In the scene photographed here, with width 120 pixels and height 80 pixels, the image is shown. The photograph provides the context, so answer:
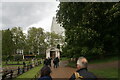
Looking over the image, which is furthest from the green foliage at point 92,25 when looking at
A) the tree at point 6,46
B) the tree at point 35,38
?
the tree at point 35,38

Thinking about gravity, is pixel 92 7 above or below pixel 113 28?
above

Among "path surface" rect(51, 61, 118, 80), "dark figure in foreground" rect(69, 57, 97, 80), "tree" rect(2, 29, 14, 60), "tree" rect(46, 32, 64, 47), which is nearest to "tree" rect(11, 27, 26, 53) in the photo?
"tree" rect(46, 32, 64, 47)

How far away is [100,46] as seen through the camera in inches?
709

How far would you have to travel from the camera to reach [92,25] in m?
16.8

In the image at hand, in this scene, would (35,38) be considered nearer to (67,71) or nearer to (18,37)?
(18,37)

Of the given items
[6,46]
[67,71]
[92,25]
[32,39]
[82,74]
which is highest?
[32,39]

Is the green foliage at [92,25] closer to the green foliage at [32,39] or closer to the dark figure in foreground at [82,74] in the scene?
the dark figure in foreground at [82,74]

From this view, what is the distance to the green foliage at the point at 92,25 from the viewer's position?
51.4 ft

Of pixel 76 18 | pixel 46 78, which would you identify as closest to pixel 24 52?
pixel 76 18

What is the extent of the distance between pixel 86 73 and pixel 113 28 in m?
15.9

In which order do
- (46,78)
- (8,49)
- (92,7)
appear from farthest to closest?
(8,49) < (92,7) < (46,78)

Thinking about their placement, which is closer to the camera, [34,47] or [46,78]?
[46,78]

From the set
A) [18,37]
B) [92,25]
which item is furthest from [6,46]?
[92,25]

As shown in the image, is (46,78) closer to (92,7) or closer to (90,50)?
(92,7)
